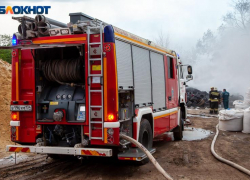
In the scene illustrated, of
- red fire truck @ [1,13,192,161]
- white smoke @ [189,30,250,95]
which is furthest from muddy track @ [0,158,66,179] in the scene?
white smoke @ [189,30,250,95]

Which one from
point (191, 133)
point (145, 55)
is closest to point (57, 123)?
point (145, 55)

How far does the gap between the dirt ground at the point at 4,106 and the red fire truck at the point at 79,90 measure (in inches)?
113

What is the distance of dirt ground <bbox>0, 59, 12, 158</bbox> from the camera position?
1045cm

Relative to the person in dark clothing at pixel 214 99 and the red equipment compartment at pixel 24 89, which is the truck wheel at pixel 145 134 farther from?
the person in dark clothing at pixel 214 99

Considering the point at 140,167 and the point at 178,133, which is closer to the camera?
the point at 140,167

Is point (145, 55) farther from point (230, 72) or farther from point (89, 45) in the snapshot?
point (230, 72)

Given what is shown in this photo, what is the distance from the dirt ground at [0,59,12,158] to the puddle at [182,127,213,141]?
596 cm

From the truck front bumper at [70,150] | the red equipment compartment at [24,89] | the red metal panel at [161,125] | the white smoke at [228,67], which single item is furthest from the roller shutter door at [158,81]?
the white smoke at [228,67]

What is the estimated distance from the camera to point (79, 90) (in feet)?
22.6

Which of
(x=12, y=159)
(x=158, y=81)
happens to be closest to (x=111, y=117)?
(x=158, y=81)

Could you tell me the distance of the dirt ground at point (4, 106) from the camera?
10.4 metres

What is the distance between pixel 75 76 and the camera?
6.75 m

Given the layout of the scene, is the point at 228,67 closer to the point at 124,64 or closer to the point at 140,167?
the point at 140,167

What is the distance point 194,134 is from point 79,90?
731cm
